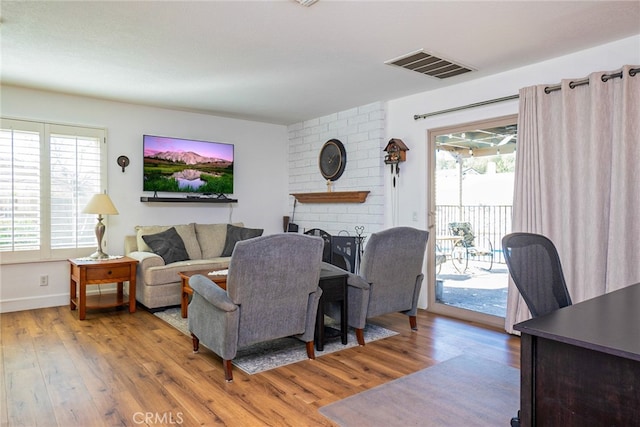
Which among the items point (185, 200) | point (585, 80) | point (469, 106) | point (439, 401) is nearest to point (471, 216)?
point (469, 106)

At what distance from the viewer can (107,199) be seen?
454cm

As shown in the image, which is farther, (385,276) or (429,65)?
(429,65)

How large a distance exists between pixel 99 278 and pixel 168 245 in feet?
2.64

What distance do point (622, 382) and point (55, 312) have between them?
16.4 feet

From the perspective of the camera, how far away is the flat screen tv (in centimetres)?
521

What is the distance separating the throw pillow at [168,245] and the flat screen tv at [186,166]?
74cm

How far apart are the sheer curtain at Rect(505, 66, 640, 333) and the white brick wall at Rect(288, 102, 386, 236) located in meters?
1.76

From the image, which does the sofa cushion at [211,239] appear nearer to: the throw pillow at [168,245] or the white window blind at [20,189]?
the throw pillow at [168,245]

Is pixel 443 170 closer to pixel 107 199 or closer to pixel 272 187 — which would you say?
pixel 272 187

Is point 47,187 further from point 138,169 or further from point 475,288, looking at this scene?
point 475,288

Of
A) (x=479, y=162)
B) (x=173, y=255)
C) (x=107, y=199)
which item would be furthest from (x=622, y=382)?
(x=107, y=199)

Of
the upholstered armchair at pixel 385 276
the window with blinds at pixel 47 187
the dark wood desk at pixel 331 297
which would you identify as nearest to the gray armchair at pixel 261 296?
the dark wood desk at pixel 331 297

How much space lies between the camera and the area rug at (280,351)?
295 cm

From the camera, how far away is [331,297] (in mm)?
3295
